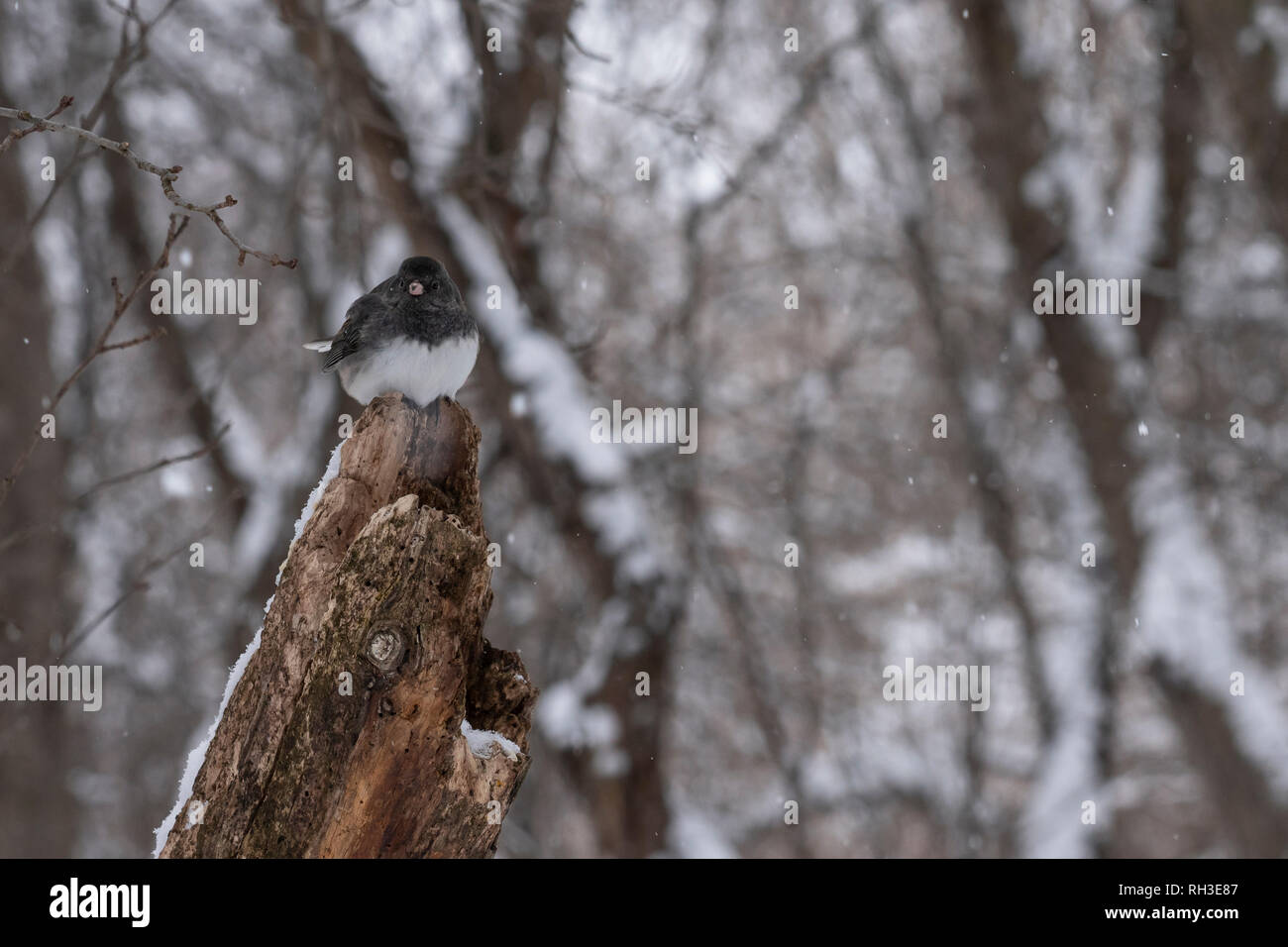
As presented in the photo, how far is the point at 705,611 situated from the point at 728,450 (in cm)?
139

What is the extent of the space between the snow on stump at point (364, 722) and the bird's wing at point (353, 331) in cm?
73

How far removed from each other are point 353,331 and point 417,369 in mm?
326

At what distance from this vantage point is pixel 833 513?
9797 mm

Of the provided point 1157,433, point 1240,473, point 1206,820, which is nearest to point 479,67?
point 1157,433

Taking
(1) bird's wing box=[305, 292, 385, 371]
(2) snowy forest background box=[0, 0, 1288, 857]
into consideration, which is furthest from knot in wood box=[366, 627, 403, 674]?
(2) snowy forest background box=[0, 0, 1288, 857]

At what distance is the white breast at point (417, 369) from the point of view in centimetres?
270

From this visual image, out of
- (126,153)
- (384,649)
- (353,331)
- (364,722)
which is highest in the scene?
(126,153)

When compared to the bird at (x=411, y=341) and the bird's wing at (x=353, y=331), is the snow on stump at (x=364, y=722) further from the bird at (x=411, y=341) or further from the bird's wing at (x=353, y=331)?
the bird's wing at (x=353, y=331)

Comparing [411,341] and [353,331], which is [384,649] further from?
[353,331]

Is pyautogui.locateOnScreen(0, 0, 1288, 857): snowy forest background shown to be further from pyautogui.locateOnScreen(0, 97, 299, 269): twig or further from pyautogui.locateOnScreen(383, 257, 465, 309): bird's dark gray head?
pyautogui.locateOnScreen(0, 97, 299, 269): twig

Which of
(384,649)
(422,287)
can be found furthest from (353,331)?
(384,649)

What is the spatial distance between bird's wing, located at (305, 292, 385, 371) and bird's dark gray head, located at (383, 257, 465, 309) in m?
0.08

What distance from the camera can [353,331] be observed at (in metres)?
2.91

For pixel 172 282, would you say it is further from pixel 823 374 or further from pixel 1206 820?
pixel 1206 820
